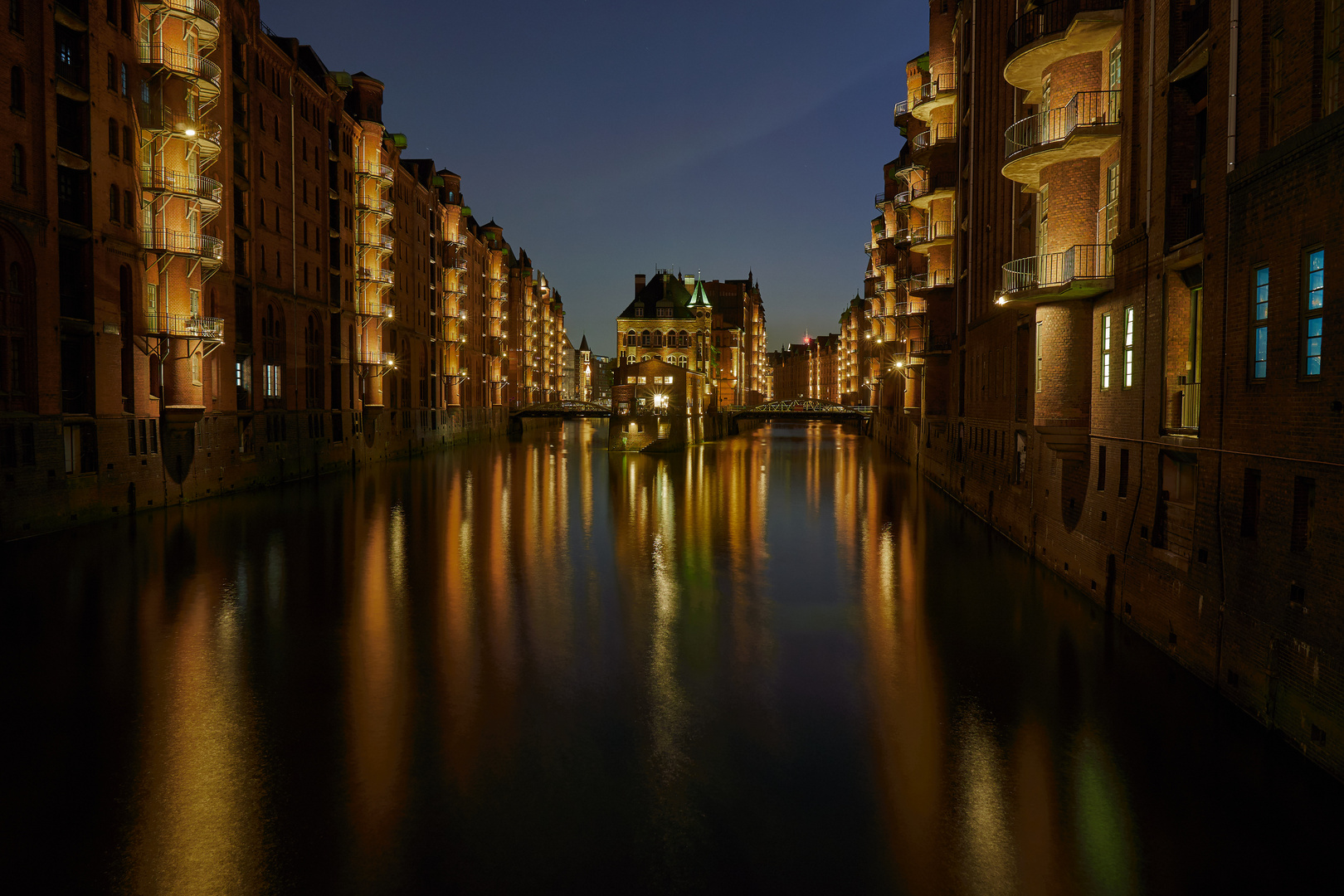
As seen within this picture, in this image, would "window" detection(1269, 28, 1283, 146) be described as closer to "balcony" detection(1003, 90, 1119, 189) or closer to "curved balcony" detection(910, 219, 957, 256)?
"balcony" detection(1003, 90, 1119, 189)

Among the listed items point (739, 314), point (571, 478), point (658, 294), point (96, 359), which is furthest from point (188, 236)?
point (739, 314)

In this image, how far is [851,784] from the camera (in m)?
9.80

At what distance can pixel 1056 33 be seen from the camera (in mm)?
17891

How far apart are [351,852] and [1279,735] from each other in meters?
10.8

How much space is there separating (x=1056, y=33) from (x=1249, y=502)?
38.2 feet

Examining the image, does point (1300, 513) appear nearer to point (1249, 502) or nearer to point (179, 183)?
point (1249, 502)

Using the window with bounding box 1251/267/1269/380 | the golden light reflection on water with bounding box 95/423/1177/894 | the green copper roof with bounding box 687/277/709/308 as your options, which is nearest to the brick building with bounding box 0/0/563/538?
the golden light reflection on water with bounding box 95/423/1177/894

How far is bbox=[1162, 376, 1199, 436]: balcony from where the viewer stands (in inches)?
534

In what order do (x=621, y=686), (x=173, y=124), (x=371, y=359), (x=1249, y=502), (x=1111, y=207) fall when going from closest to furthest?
1. (x=1249, y=502)
2. (x=621, y=686)
3. (x=1111, y=207)
4. (x=173, y=124)
5. (x=371, y=359)

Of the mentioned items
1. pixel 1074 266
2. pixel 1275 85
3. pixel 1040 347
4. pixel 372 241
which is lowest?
pixel 1040 347

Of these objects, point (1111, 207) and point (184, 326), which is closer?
point (1111, 207)

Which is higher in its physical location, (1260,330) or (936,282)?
(936,282)

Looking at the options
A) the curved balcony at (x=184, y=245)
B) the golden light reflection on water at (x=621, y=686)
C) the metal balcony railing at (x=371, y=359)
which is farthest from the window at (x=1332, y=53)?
the metal balcony railing at (x=371, y=359)

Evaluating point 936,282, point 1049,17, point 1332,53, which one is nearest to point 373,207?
point 936,282
